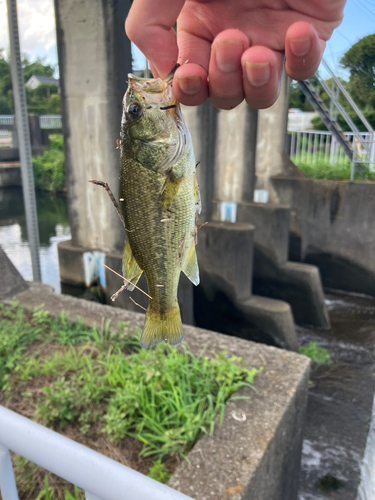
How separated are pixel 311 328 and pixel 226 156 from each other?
378 centimetres

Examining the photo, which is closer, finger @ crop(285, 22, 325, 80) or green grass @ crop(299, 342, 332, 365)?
finger @ crop(285, 22, 325, 80)

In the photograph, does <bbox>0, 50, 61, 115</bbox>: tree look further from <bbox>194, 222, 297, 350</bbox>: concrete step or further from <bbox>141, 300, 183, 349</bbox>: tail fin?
<bbox>141, 300, 183, 349</bbox>: tail fin

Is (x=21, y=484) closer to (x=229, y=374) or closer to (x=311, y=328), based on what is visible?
(x=229, y=374)

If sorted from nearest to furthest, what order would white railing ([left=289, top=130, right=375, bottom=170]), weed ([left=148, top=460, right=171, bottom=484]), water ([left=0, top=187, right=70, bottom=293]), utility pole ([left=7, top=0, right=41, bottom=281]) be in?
weed ([left=148, top=460, right=171, bottom=484]), utility pole ([left=7, top=0, right=41, bottom=281]), water ([left=0, top=187, right=70, bottom=293]), white railing ([left=289, top=130, right=375, bottom=170])

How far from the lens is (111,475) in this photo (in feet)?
3.82

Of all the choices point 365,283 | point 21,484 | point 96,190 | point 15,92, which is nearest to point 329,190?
point 365,283

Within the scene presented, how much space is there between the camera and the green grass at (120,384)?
2818 mm

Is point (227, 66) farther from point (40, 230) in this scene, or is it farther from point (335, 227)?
point (40, 230)

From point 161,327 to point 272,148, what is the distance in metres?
9.65

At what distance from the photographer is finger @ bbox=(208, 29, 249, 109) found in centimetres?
94

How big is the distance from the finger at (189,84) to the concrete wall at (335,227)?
923cm

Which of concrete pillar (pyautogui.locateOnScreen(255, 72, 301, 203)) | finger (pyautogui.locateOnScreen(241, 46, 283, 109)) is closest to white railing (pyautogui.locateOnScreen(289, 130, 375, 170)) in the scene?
concrete pillar (pyautogui.locateOnScreen(255, 72, 301, 203))

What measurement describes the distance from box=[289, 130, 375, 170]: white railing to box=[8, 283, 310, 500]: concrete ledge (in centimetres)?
751

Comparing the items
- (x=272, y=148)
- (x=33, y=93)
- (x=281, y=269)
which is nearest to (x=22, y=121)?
(x=281, y=269)
